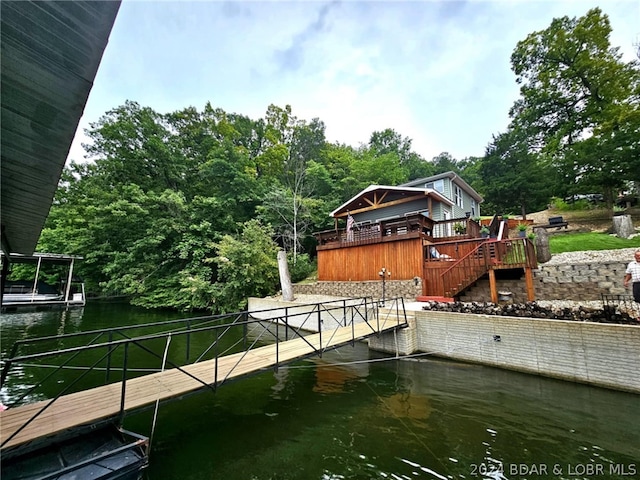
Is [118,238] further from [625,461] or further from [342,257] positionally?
[625,461]

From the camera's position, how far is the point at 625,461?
10.7 feet

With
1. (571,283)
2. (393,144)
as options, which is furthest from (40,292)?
(393,144)

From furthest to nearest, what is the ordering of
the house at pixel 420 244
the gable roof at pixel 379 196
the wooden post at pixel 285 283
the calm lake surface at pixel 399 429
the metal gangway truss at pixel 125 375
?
the gable roof at pixel 379 196, the wooden post at pixel 285 283, the house at pixel 420 244, the calm lake surface at pixel 399 429, the metal gangway truss at pixel 125 375

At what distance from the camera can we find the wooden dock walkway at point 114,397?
115 inches

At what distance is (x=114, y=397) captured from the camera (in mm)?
3666

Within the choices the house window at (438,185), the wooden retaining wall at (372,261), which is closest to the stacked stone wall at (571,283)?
the wooden retaining wall at (372,261)

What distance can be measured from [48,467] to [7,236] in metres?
5.33

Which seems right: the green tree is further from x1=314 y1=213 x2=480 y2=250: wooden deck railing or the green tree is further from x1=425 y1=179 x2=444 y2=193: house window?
x1=425 y1=179 x2=444 y2=193: house window

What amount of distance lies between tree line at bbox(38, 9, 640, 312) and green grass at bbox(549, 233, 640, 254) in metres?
5.24

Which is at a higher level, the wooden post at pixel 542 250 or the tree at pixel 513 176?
the tree at pixel 513 176

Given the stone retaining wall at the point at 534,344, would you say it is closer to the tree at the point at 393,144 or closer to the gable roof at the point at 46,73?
the gable roof at the point at 46,73

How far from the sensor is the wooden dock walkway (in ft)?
9.62

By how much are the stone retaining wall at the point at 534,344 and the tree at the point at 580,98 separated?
1620 cm

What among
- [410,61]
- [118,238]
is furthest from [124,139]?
[410,61]
